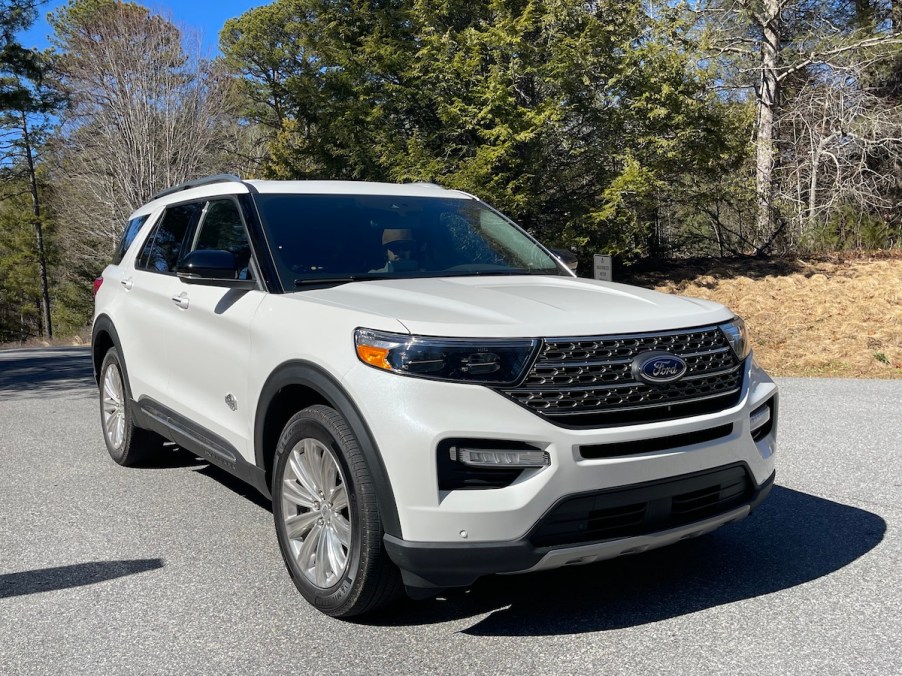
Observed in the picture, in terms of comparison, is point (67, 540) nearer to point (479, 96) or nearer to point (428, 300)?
point (428, 300)

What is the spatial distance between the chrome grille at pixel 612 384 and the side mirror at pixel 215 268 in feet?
5.54

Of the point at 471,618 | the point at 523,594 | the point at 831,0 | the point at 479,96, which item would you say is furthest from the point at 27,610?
the point at 831,0

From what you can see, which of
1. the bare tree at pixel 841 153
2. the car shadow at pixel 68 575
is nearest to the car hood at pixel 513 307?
the car shadow at pixel 68 575

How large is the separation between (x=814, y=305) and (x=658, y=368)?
1230 centimetres

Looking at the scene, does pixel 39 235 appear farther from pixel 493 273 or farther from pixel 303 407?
pixel 303 407

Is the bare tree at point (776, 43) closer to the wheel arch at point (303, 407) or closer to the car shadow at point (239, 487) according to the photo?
the car shadow at point (239, 487)

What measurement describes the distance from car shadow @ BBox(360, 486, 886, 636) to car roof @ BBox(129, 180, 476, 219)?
228 cm

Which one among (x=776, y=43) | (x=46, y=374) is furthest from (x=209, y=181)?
(x=776, y=43)

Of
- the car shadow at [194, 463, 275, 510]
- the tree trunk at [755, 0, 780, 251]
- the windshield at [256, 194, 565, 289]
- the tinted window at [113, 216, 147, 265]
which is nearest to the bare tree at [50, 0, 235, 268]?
the tree trunk at [755, 0, 780, 251]

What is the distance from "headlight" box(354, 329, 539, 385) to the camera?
310 cm

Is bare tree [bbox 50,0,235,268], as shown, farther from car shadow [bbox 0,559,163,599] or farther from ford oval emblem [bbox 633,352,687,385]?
ford oval emblem [bbox 633,352,687,385]

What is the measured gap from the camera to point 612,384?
10.5ft

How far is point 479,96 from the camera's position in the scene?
16172mm

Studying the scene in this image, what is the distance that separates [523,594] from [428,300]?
1368 millimetres
